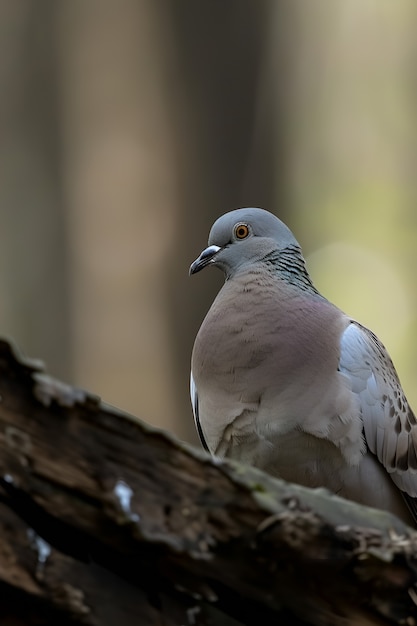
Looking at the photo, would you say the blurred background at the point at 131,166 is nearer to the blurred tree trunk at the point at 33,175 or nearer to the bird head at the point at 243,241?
the blurred tree trunk at the point at 33,175

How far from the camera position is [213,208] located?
5.05 m

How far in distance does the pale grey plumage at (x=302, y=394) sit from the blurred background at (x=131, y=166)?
154 cm

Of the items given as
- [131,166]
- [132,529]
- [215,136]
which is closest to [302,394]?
[132,529]

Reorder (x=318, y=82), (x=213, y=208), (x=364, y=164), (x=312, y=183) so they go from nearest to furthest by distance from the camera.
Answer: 1. (x=213, y=208)
2. (x=318, y=82)
3. (x=312, y=183)
4. (x=364, y=164)

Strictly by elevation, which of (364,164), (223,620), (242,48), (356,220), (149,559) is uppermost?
(242,48)

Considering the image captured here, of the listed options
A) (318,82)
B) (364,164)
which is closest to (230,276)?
(318,82)

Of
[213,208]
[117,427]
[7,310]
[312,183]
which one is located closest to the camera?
[117,427]

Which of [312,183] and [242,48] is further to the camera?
[312,183]

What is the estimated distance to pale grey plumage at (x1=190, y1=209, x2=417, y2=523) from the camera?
3121 mm

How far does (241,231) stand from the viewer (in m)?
3.77

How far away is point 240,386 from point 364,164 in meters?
7.24

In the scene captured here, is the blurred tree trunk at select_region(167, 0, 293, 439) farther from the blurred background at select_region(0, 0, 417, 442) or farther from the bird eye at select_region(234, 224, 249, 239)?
the bird eye at select_region(234, 224, 249, 239)

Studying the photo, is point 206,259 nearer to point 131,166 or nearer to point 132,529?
point 131,166

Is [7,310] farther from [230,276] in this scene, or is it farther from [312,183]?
[312,183]
